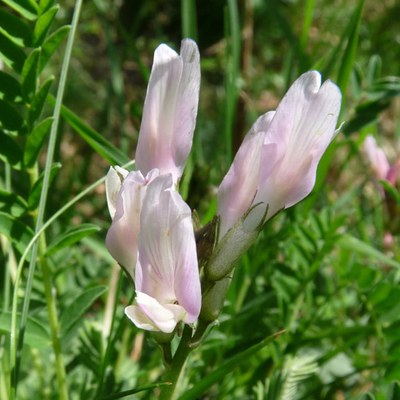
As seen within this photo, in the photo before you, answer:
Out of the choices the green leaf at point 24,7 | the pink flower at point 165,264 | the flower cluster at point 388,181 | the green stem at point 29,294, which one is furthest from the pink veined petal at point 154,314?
the flower cluster at point 388,181

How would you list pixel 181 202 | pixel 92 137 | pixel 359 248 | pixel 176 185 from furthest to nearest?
pixel 359 248 < pixel 92 137 < pixel 176 185 < pixel 181 202

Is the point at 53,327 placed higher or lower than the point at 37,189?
lower

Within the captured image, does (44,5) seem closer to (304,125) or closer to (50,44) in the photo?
(50,44)

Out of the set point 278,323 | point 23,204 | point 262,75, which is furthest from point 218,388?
point 262,75

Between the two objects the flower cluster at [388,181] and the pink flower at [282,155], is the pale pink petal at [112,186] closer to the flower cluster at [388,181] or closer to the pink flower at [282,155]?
the pink flower at [282,155]

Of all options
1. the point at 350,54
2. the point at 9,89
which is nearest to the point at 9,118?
the point at 9,89

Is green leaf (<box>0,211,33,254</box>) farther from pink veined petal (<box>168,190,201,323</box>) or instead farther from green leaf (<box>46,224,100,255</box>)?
pink veined petal (<box>168,190,201,323</box>)
